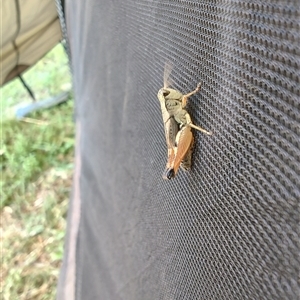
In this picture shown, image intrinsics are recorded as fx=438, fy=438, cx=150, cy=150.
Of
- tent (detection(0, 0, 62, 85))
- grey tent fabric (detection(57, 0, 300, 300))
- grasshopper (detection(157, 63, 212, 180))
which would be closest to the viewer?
grey tent fabric (detection(57, 0, 300, 300))

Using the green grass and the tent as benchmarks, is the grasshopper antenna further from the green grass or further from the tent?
the green grass

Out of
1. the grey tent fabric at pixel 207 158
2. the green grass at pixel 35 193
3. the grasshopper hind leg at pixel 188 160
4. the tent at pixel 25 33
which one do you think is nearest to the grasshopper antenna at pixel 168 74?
the grey tent fabric at pixel 207 158

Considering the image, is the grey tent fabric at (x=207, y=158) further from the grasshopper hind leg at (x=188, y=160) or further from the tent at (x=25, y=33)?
the tent at (x=25, y=33)

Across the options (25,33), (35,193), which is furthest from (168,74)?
(35,193)

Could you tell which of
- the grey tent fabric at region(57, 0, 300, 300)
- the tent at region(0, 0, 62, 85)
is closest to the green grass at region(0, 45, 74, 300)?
the tent at region(0, 0, 62, 85)

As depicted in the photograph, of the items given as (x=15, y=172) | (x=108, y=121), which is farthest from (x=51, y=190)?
(x=108, y=121)

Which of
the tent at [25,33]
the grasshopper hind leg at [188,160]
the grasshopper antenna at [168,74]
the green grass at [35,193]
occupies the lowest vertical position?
the green grass at [35,193]
